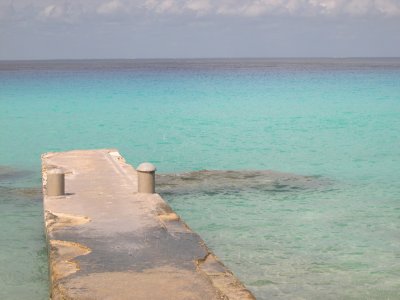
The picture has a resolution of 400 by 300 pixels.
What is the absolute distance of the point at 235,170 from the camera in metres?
18.9

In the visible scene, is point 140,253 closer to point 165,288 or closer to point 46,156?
point 165,288

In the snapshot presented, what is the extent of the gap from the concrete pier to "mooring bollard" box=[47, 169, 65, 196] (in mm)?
101

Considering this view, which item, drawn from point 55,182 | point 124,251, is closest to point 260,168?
point 55,182

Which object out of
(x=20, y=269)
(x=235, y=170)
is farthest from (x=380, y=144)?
(x=20, y=269)

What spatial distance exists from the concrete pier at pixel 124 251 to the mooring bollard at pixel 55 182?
10 centimetres

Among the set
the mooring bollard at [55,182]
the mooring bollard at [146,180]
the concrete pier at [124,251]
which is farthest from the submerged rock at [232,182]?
the mooring bollard at [55,182]

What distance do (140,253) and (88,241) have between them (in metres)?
0.89

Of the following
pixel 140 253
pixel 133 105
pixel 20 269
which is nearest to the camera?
pixel 140 253

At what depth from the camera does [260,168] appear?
19.4 meters

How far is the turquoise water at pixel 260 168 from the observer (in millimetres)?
9828

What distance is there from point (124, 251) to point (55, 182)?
3355 mm

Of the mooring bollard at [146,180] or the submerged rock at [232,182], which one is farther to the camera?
the submerged rock at [232,182]

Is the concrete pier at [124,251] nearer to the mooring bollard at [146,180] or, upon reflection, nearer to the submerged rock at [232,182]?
the mooring bollard at [146,180]

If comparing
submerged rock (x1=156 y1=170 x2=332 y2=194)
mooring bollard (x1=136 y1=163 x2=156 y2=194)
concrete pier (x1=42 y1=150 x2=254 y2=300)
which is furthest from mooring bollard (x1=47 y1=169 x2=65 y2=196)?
submerged rock (x1=156 y1=170 x2=332 y2=194)
